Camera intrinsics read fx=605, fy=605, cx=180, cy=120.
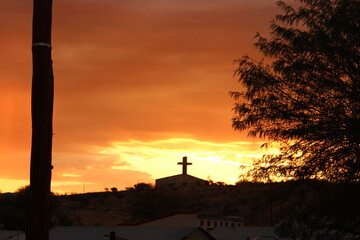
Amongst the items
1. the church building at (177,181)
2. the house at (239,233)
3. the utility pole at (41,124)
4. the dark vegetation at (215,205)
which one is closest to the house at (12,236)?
the house at (239,233)

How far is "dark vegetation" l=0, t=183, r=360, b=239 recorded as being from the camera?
27.3 meters

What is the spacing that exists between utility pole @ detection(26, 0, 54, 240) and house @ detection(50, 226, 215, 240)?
1659 inches

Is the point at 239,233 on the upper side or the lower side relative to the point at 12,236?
upper

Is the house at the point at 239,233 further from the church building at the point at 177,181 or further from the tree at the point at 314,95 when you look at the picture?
the church building at the point at 177,181

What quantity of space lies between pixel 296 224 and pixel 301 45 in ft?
28.9

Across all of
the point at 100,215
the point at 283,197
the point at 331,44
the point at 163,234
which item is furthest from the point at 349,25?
the point at 100,215

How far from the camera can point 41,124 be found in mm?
6922

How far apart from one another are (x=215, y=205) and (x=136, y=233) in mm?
80743

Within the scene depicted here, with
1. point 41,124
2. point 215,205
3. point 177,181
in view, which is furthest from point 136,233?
point 177,181

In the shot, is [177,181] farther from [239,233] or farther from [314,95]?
[314,95]

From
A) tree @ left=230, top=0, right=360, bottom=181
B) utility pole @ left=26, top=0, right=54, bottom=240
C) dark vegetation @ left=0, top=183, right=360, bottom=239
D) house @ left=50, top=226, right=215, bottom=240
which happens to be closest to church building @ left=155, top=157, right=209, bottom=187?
dark vegetation @ left=0, top=183, right=360, bottom=239

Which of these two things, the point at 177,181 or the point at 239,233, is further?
the point at 177,181

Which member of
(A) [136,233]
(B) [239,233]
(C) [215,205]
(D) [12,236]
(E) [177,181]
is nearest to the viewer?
(A) [136,233]

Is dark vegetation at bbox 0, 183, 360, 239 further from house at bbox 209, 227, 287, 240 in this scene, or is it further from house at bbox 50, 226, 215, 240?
house at bbox 50, 226, 215, 240
